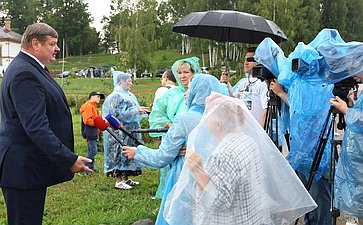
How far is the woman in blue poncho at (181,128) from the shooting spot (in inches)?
115

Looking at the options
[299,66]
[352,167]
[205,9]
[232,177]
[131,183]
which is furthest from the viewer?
[205,9]

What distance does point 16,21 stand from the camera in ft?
Result: 235

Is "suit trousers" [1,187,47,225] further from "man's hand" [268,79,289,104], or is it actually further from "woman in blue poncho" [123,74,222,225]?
"man's hand" [268,79,289,104]

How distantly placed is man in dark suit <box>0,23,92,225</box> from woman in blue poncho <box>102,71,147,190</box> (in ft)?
9.50

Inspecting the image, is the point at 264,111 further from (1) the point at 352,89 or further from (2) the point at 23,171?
(2) the point at 23,171

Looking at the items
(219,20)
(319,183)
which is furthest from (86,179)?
(319,183)

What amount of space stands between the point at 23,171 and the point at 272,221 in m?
1.52

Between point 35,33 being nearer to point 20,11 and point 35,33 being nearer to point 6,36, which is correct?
point 6,36

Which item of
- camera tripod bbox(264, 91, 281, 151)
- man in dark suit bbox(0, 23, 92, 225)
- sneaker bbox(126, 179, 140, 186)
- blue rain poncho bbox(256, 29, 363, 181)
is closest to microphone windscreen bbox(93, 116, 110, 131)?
man in dark suit bbox(0, 23, 92, 225)

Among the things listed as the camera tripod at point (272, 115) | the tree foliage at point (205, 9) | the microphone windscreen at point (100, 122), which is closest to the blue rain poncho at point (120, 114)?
the camera tripod at point (272, 115)

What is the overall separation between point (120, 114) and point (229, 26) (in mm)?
1812

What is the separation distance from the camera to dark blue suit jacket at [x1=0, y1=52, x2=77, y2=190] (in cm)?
267

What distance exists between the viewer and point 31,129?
2652 millimetres

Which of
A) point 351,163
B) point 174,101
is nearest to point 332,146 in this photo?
point 351,163
